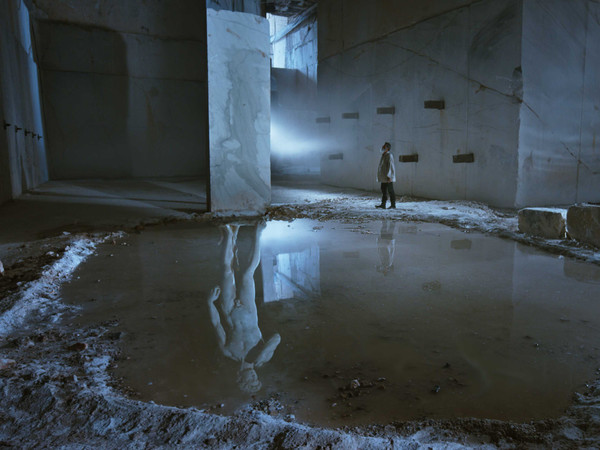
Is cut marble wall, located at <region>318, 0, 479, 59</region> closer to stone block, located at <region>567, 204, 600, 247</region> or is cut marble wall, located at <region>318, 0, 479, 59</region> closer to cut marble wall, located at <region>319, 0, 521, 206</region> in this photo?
cut marble wall, located at <region>319, 0, 521, 206</region>

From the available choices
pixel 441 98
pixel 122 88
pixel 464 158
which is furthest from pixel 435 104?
pixel 122 88

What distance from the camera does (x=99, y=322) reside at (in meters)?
3.28

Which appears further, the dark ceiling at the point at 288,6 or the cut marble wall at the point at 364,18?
the dark ceiling at the point at 288,6

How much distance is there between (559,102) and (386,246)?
592cm

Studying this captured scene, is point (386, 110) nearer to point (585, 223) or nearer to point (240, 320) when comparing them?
point (585, 223)

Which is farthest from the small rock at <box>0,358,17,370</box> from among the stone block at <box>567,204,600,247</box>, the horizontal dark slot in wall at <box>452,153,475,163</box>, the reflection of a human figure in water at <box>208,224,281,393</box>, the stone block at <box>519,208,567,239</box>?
the horizontal dark slot in wall at <box>452,153,475,163</box>

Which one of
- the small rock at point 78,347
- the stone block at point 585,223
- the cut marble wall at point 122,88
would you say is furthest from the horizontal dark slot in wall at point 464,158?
the cut marble wall at point 122,88

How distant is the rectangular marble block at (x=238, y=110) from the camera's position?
7.88m

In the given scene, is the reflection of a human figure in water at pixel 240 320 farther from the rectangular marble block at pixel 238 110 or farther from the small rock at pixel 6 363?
the rectangular marble block at pixel 238 110

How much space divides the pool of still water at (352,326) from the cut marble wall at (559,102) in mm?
4279

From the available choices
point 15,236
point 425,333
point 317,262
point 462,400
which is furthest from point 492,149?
point 15,236

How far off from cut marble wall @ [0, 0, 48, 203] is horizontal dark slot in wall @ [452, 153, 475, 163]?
937cm

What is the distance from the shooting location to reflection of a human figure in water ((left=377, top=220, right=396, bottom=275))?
4.87 metres

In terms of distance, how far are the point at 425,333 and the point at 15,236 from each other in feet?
18.8
